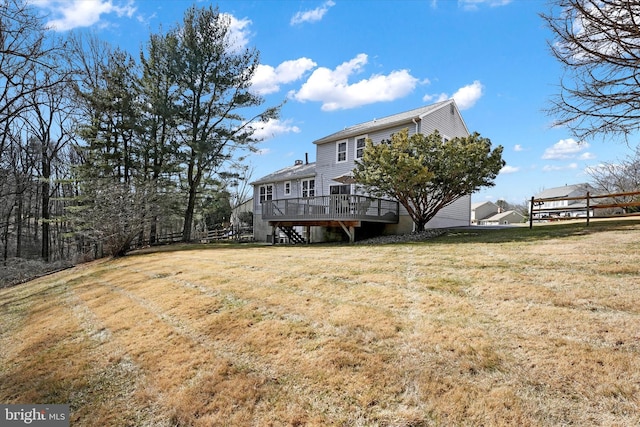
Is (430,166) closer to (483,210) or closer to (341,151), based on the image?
(341,151)

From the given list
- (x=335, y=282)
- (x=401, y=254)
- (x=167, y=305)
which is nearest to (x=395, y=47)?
(x=401, y=254)

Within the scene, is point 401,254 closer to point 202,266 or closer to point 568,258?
point 568,258

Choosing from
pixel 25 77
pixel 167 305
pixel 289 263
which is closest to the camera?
pixel 167 305

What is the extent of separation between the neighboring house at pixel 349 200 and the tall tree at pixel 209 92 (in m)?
4.97

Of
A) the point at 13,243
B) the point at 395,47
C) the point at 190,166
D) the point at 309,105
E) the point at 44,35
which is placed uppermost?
the point at 309,105

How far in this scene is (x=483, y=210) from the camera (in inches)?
1969

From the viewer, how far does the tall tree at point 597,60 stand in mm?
6828

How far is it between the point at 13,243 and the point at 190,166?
16.6m

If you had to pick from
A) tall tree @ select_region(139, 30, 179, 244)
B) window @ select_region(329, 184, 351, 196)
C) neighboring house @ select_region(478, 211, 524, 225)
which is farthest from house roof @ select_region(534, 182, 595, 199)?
tall tree @ select_region(139, 30, 179, 244)

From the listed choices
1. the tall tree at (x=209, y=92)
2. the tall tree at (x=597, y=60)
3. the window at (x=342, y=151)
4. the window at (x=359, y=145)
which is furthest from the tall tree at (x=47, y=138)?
the tall tree at (x=597, y=60)

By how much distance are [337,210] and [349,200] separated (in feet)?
2.22

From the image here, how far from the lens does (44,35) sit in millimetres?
9602

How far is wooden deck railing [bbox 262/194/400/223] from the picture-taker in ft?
44.0

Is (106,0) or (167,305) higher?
(106,0)
